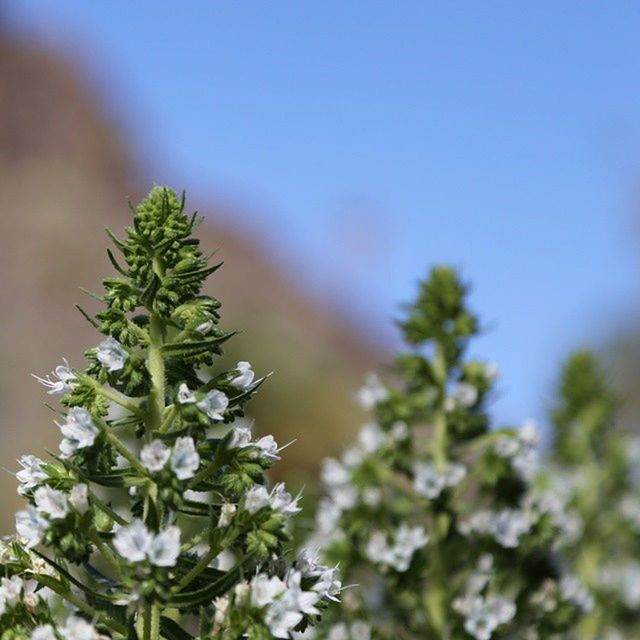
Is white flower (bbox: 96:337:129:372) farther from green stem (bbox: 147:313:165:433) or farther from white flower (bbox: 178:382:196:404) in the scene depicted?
white flower (bbox: 178:382:196:404)

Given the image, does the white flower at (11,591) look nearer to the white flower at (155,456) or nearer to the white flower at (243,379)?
the white flower at (155,456)

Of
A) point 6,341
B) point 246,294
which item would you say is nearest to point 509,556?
point 6,341

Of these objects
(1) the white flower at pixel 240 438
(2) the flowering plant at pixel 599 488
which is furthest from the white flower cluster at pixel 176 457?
(2) the flowering plant at pixel 599 488

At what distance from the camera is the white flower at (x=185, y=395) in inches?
196

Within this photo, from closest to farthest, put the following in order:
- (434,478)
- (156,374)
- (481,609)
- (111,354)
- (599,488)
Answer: (111,354), (156,374), (481,609), (434,478), (599,488)

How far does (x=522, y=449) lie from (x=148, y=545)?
190 inches

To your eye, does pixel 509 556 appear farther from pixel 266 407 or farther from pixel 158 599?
pixel 266 407

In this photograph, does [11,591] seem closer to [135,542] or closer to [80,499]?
[80,499]

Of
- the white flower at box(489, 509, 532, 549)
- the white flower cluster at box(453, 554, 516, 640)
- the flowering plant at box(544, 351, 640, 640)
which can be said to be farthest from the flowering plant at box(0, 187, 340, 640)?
the flowering plant at box(544, 351, 640, 640)

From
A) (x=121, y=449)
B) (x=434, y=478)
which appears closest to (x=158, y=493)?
(x=121, y=449)

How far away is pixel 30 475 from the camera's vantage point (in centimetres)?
508

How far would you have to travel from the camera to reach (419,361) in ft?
29.9

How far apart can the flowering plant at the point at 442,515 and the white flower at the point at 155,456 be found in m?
3.59

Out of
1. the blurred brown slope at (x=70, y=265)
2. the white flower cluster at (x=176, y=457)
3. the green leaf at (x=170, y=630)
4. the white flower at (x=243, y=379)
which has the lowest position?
the green leaf at (x=170, y=630)
